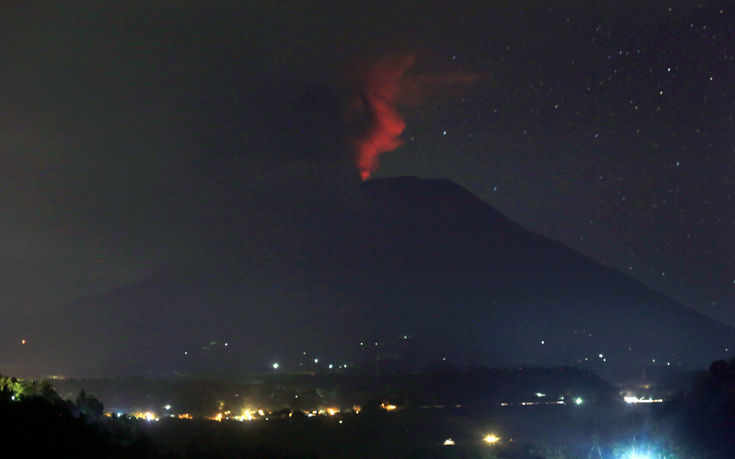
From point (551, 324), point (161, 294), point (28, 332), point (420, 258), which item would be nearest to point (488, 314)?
point (551, 324)

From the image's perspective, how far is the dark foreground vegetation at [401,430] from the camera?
82.1ft

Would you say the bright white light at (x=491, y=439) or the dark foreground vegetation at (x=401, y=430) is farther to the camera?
the bright white light at (x=491, y=439)

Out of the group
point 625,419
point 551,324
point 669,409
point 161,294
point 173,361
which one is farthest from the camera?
point 161,294

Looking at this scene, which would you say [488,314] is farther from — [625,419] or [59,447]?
[59,447]

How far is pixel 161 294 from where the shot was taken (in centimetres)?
13938

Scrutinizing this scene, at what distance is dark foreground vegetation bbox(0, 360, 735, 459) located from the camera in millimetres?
25016

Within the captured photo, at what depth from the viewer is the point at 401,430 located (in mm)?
59188

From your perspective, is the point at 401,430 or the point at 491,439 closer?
the point at 491,439

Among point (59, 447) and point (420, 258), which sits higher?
point (420, 258)

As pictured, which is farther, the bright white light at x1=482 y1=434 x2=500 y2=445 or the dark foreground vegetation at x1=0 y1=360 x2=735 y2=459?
the bright white light at x1=482 y1=434 x2=500 y2=445

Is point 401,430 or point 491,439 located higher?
point 401,430

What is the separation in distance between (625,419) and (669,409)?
13229 mm

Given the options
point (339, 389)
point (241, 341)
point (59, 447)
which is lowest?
point (59, 447)

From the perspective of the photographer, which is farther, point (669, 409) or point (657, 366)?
point (657, 366)
